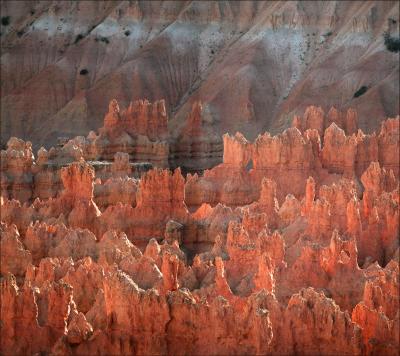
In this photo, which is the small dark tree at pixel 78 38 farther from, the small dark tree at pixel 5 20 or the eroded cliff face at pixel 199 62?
the small dark tree at pixel 5 20

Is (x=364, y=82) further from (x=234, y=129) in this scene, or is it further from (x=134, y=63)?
(x=134, y=63)

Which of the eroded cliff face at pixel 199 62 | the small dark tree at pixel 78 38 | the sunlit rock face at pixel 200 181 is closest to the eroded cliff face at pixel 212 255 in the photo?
the sunlit rock face at pixel 200 181

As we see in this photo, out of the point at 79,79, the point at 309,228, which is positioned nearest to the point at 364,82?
the point at 79,79

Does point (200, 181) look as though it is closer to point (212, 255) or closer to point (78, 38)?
point (212, 255)

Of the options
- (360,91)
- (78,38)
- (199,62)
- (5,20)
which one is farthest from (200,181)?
(5,20)

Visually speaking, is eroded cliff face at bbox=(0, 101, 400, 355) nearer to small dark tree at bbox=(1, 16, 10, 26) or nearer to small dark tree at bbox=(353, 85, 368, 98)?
small dark tree at bbox=(353, 85, 368, 98)

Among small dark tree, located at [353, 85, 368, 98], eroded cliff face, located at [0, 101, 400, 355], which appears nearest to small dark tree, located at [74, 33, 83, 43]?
small dark tree, located at [353, 85, 368, 98]

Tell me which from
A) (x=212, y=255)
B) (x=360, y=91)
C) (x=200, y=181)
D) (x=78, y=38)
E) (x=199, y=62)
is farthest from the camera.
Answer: (x=78, y=38)
